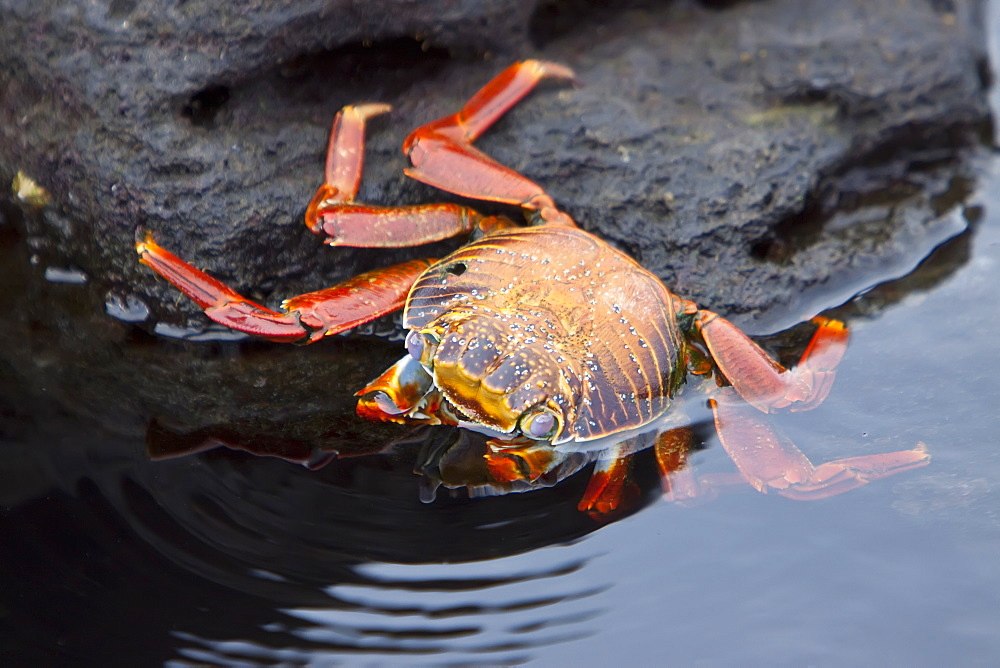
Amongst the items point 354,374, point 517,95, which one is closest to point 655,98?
point 517,95

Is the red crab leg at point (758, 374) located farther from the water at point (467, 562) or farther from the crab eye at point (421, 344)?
the crab eye at point (421, 344)

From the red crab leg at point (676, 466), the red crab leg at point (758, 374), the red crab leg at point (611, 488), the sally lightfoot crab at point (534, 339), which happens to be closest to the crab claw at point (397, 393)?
the sally lightfoot crab at point (534, 339)

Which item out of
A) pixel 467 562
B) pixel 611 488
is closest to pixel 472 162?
pixel 611 488

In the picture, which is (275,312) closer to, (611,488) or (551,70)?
(611,488)

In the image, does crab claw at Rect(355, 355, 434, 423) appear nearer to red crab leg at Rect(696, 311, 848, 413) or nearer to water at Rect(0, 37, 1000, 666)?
water at Rect(0, 37, 1000, 666)

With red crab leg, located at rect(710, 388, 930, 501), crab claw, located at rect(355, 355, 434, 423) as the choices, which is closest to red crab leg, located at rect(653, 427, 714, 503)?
red crab leg, located at rect(710, 388, 930, 501)

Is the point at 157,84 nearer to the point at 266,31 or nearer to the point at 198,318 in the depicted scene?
the point at 266,31
